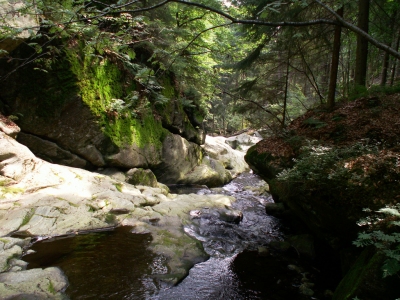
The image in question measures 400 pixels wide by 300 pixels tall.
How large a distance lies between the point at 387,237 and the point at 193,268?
3921 millimetres

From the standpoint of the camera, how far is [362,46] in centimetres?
862

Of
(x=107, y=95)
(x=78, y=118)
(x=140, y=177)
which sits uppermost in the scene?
(x=107, y=95)

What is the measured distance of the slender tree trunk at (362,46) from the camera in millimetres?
8048

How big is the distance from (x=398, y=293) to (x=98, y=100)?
10682 millimetres

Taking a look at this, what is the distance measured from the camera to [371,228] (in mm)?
3652

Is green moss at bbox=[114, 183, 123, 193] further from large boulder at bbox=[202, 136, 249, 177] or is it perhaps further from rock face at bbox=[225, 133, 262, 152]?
rock face at bbox=[225, 133, 262, 152]

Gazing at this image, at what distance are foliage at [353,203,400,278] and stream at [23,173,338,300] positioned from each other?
86.5 inches

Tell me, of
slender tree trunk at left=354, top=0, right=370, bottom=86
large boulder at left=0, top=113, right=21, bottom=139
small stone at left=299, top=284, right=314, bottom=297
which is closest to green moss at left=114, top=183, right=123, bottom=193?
large boulder at left=0, top=113, right=21, bottom=139

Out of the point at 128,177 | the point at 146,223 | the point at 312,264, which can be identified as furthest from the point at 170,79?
the point at 312,264

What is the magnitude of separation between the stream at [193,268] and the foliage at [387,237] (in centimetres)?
220

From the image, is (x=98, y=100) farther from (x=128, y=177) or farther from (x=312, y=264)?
(x=312, y=264)

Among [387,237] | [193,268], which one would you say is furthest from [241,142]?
[387,237]

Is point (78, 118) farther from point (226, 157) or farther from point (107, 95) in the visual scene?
point (226, 157)

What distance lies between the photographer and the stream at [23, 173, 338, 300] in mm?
4660
